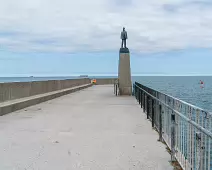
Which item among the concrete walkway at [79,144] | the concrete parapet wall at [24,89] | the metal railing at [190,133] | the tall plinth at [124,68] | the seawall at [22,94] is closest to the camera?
the metal railing at [190,133]

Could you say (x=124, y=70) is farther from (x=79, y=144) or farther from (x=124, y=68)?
(x=79, y=144)

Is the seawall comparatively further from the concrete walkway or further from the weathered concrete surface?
the weathered concrete surface

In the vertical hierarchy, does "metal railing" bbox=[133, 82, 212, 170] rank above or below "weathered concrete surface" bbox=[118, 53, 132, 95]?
below

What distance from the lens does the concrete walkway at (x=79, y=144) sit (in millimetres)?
6180

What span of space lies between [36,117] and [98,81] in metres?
43.6

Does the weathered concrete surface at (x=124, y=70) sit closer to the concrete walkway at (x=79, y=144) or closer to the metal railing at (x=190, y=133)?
the concrete walkway at (x=79, y=144)

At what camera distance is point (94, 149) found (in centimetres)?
729

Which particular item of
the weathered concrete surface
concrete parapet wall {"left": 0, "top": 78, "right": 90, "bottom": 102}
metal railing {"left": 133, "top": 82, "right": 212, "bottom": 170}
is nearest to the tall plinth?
the weathered concrete surface

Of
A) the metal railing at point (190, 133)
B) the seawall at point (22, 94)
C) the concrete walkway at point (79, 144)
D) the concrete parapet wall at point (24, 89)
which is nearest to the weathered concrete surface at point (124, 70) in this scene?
the seawall at point (22, 94)

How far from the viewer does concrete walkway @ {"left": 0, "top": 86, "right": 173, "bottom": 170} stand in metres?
6.18

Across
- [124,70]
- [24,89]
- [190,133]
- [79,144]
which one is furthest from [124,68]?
[190,133]

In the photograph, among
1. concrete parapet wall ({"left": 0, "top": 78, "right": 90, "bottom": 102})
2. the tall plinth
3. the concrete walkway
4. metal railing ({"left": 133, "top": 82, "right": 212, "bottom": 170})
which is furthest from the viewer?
the tall plinth

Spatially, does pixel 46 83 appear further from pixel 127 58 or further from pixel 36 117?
pixel 36 117

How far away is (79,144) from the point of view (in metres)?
7.73
